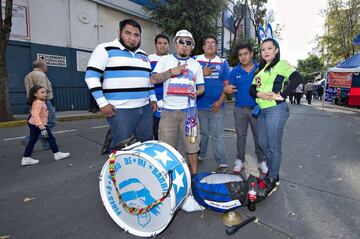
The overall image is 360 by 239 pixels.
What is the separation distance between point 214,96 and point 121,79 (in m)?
1.56

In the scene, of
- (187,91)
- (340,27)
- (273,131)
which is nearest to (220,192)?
(273,131)

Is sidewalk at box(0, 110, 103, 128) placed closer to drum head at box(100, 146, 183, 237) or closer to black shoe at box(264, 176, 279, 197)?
drum head at box(100, 146, 183, 237)

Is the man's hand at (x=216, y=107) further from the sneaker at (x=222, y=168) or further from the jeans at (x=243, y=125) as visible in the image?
the sneaker at (x=222, y=168)

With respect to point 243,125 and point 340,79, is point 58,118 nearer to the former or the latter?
point 243,125

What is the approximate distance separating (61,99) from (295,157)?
1055cm

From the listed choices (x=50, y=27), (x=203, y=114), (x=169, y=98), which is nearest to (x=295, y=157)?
(x=203, y=114)

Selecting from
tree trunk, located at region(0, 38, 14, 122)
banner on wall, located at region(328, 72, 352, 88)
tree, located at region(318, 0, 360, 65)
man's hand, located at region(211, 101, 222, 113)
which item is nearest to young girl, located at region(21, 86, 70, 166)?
man's hand, located at region(211, 101, 222, 113)

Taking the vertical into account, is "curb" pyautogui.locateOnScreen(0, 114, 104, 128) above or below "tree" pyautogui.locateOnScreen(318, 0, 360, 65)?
below

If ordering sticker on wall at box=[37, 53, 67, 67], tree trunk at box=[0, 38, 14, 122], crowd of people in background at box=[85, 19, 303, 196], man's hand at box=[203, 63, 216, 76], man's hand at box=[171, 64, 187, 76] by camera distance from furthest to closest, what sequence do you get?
sticker on wall at box=[37, 53, 67, 67] < tree trunk at box=[0, 38, 14, 122] < man's hand at box=[203, 63, 216, 76] < man's hand at box=[171, 64, 187, 76] < crowd of people in background at box=[85, 19, 303, 196]

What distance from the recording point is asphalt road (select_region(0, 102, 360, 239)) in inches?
98.4

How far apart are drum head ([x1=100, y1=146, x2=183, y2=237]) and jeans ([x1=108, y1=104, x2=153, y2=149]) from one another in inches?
25.0

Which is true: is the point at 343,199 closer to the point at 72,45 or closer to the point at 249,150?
the point at 249,150

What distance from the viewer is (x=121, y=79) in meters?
2.88

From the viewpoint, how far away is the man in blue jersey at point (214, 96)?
148 inches
